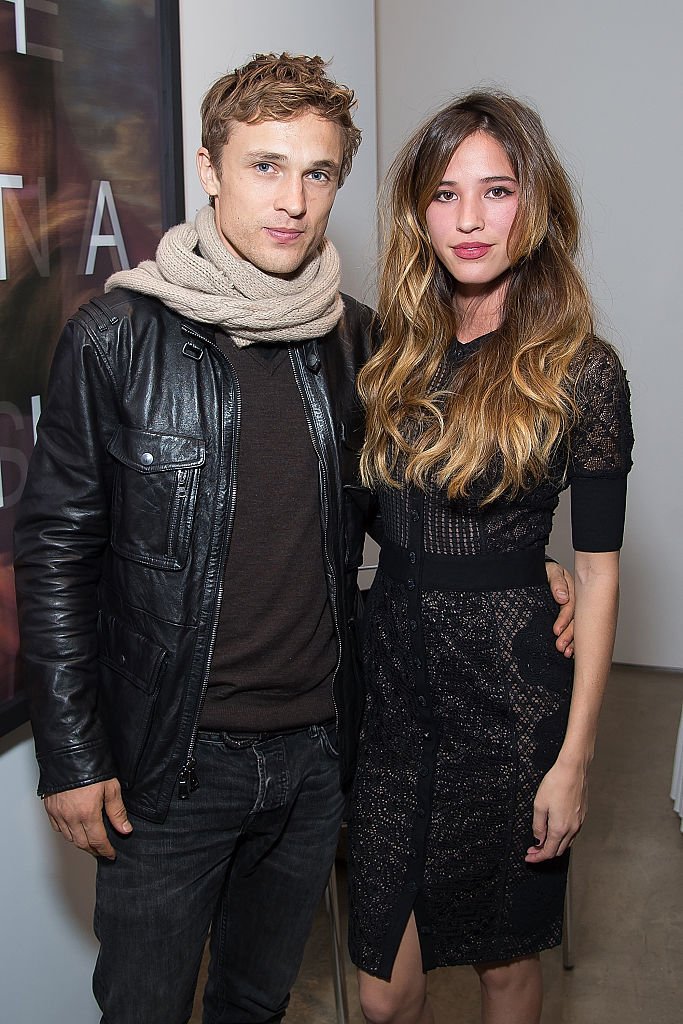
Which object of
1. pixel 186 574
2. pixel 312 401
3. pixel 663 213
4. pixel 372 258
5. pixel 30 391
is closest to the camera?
pixel 186 574

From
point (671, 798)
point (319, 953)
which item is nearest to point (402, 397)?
point (319, 953)

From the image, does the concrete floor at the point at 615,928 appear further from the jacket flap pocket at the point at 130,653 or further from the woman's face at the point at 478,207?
the woman's face at the point at 478,207

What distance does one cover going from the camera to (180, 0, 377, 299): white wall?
8.40 ft

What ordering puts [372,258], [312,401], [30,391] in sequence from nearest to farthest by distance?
1. [312,401]
2. [30,391]
3. [372,258]

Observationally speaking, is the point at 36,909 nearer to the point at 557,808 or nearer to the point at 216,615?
the point at 216,615

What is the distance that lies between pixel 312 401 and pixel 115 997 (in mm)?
1018

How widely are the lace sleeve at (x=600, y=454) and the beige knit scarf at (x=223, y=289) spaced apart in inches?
18.0

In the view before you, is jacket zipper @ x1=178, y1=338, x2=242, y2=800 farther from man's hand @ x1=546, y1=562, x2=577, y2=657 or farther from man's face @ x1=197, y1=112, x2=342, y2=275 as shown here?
man's hand @ x1=546, y1=562, x2=577, y2=657

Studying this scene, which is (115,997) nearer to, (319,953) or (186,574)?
(186,574)

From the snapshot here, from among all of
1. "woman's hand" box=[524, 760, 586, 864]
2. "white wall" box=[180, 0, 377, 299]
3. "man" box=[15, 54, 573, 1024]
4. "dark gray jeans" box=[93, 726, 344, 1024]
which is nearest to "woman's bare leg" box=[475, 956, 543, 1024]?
"woman's hand" box=[524, 760, 586, 864]

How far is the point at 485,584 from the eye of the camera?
→ 180cm

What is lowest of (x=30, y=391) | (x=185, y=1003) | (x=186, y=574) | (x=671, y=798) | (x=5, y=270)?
(x=671, y=798)

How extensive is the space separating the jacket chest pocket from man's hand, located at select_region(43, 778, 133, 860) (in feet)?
1.18

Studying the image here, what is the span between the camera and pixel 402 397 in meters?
1.86
